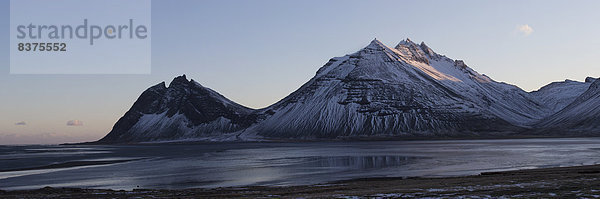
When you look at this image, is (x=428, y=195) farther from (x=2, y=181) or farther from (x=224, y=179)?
(x=2, y=181)

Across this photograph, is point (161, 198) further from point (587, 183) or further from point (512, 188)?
point (587, 183)

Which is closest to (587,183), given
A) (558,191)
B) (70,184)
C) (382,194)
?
(558,191)

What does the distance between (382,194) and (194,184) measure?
99.0ft

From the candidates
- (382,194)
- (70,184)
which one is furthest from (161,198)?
(70,184)

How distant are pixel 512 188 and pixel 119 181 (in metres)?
48.2

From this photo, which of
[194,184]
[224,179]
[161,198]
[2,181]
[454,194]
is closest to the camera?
[454,194]

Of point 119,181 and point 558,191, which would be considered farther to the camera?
point 119,181

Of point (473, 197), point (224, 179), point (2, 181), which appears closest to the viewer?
point (473, 197)

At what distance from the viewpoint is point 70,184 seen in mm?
60781

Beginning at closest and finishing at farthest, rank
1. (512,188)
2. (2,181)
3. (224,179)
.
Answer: (512,188) → (224,179) → (2,181)

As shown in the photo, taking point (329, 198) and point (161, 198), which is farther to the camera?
point (161, 198)

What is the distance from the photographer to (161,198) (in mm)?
37656

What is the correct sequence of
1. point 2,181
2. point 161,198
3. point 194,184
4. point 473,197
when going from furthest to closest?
point 2,181 < point 194,184 < point 161,198 < point 473,197

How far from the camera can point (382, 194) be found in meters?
33.1
